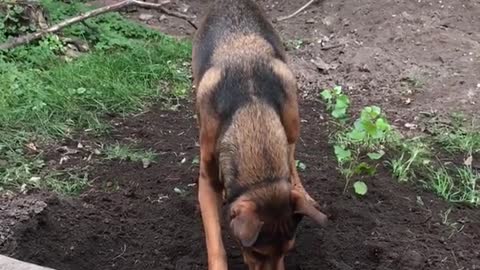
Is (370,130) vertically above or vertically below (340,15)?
above

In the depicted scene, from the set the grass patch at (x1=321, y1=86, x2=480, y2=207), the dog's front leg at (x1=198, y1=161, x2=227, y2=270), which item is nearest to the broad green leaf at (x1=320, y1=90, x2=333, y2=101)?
the grass patch at (x1=321, y1=86, x2=480, y2=207)

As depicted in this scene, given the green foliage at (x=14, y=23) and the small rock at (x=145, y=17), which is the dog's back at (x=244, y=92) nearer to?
the green foliage at (x=14, y=23)

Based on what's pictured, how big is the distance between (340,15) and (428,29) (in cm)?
102

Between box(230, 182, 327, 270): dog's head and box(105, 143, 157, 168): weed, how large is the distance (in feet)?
7.03

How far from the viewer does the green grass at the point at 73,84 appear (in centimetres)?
647

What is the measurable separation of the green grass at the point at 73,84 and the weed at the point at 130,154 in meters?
0.43

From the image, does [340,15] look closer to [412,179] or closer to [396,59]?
[396,59]

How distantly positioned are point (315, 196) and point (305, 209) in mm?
1630

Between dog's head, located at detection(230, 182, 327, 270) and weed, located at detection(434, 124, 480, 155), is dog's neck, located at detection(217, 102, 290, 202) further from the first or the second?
weed, located at detection(434, 124, 480, 155)

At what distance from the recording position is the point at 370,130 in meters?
5.95

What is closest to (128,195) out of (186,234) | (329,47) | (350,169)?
(186,234)

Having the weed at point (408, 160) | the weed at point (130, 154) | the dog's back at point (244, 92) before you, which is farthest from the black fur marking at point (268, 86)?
the weed at point (130, 154)

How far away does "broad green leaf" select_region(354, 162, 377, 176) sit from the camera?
591 cm

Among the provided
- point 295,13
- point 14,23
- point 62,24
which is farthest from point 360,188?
point 14,23
